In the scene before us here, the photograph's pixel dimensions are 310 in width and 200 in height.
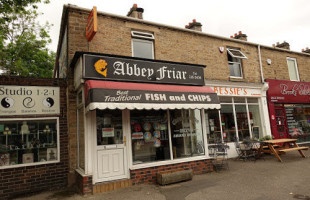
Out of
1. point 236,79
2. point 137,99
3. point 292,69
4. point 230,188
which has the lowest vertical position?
point 230,188

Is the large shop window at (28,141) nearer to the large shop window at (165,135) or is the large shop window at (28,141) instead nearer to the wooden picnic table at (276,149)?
the large shop window at (165,135)

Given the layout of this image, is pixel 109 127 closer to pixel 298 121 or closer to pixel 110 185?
pixel 110 185

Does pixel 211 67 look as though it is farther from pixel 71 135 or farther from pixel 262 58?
pixel 71 135

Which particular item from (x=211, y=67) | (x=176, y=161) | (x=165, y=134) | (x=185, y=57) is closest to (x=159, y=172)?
(x=176, y=161)

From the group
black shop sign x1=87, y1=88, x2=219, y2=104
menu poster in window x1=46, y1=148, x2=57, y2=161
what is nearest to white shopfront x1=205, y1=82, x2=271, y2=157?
black shop sign x1=87, y1=88, x2=219, y2=104

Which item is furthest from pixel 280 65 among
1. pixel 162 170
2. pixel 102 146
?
pixel 102 146

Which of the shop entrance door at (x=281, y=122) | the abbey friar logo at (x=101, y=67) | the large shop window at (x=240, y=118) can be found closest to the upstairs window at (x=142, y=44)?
the abbey friar logo at (x=101, y=67)

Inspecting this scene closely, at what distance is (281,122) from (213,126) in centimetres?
455

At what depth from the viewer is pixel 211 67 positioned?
368 inches

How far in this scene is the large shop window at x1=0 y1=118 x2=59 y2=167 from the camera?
5.70 m

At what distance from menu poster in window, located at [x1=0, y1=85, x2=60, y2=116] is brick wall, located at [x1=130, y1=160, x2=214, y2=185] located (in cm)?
321

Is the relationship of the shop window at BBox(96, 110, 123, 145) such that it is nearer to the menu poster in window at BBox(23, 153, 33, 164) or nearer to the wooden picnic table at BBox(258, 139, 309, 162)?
the menu poster in window at BBox(23, 153, 33, 164)

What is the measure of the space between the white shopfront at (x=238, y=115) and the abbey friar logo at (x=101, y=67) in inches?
193

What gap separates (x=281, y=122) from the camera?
35.5ft
